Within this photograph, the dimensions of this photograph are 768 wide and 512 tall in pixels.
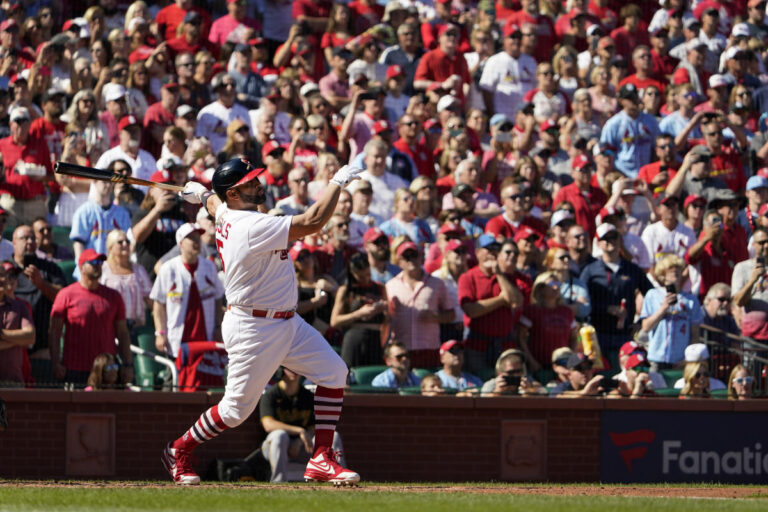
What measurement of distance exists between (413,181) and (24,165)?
362cm

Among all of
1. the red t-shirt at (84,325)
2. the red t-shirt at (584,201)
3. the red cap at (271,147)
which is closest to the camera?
the red t-shirt at (84,325)

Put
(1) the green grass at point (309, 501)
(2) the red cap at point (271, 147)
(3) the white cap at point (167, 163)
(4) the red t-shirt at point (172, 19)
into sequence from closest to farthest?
1. (1) the green grass at point (309, 501)
2. (3) the white cap at point (167, 163)
3. (2) the red cap at point (271, 147)
4. (4) the red t-shirt at point (172, 19)

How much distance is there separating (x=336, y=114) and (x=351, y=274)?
4063 mm

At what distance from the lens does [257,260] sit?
7.60 m

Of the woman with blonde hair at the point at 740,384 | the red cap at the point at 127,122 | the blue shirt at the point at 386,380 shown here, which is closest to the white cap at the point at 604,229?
the woman with blonde hair at the point at 740,384

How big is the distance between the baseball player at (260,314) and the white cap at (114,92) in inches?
223

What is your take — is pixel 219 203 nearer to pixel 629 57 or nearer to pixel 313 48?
pixel 313 48

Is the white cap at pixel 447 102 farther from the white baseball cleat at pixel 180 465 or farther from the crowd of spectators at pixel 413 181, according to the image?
the white baseball cleat at pixel 180 465

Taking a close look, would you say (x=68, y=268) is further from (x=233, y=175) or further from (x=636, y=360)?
(x=636, y=360)

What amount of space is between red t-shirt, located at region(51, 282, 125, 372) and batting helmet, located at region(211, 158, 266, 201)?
2833 millimetres

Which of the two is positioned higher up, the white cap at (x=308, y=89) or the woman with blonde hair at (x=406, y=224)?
the white cap at (x=308, y=89)

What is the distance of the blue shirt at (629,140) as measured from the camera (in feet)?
48.8

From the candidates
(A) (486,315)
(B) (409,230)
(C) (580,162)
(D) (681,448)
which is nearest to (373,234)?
(B) (409,230)

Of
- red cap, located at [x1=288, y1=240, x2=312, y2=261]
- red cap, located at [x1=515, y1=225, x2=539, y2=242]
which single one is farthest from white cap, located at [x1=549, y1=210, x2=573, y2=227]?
red cap, located at [x1=288, y1=240, x2=312, y2=261]
